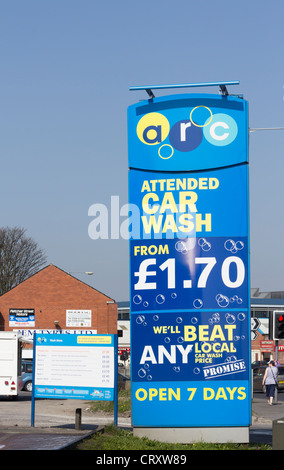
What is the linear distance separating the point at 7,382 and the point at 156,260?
57.1 feet

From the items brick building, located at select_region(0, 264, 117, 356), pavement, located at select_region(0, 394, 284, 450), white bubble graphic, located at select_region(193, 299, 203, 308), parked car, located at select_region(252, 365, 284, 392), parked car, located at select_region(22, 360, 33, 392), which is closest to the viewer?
pavement, located at select_region(0, 394, 284, 450)

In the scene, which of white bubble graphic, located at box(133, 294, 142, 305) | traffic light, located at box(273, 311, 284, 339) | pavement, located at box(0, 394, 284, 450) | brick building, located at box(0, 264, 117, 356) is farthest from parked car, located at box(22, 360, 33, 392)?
white bubble graphic, located at box(133, 294, 142, 305)

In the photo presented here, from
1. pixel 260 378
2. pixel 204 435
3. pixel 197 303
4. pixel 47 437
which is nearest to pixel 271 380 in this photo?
pixel 260 378

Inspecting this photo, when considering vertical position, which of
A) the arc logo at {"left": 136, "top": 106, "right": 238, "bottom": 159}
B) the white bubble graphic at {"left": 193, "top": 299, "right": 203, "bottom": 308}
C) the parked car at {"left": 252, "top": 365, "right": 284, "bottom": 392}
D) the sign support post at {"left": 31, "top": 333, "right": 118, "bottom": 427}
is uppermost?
the arc logo at {"left": 136, "top": 106, "right": 238, "bottom": 159}

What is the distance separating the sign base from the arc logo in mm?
5632

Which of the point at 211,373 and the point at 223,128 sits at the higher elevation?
the point at 223,128

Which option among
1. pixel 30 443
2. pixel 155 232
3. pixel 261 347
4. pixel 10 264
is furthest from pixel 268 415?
pixel 261 347

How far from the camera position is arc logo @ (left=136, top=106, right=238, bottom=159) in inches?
597

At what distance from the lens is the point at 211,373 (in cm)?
1471

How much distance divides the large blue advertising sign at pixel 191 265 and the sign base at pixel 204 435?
0.43 feet

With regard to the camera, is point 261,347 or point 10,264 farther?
point 261,347

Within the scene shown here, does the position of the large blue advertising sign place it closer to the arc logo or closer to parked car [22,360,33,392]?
the arc logo
